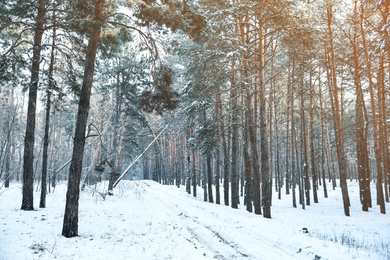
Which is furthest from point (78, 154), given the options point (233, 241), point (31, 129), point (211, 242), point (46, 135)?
point (31, 129)

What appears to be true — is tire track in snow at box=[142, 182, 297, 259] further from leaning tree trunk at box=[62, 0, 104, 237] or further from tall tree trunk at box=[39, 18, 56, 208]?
tall tree trunk at box=[39, 18, 56, 208]

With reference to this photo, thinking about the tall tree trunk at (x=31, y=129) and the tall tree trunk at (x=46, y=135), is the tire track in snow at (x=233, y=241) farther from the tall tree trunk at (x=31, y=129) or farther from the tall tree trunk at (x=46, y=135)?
the tall tree trunk at (x=31, y=129)

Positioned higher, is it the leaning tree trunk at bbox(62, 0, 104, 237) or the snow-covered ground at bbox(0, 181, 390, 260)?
the leaning tree trunk at bbox(62, 0, 104, 237)

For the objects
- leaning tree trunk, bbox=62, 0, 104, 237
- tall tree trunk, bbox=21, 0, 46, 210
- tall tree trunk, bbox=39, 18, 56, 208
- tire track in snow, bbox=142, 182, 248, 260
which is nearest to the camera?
tire track in snow, bbox=142, 182, 248, 260

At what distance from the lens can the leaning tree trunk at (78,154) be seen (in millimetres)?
7238

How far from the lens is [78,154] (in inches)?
292

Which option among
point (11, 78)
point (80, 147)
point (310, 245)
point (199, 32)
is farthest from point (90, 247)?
point (11, 78)

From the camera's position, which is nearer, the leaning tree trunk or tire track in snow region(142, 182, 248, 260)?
tire track in snow region(142, 182, 248, 260)

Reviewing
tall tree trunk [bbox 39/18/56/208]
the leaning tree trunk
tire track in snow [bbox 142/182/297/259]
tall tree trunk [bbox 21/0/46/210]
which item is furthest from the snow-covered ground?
tall tree trunk [bbox 39/18/56/208]

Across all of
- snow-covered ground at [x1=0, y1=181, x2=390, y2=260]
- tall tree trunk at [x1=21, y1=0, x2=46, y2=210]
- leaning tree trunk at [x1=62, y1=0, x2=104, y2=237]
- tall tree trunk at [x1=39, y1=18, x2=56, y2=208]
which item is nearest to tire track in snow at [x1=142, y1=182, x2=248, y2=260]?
snow-covered ground at [x1=0, y1=181, x2=390, y2=260]

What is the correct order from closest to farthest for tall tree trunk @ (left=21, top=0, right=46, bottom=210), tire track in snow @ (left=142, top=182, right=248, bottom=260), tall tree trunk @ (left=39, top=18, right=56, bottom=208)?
tire track in snow @ (left=142, top=182, right=248, bottom=260) → tall tree trunk @ (left=21, top=0, right=46, bottom=210) → tall tree trunk @ (left=39, top=18, right=56, bottom=208)

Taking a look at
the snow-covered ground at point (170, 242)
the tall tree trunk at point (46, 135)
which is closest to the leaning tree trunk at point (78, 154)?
the snow-covered ground at point (170, 242)

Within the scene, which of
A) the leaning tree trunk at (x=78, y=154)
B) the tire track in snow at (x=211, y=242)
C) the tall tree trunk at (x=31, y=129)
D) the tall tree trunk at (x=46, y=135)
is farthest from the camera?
the tall tree trunk at (x=46, y=135)

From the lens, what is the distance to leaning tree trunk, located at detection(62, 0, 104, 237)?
7.24m
